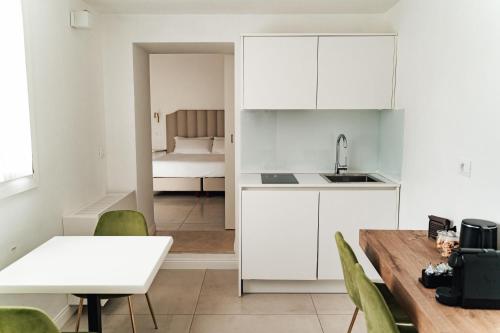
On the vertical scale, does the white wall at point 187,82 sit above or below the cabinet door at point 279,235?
above

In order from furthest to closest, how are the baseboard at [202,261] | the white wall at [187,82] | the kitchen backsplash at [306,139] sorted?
the white wall at [187,82], the baseboard at [202,261], the kitchen backsplash at [306,139]

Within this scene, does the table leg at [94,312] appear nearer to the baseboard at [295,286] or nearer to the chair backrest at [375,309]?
the chair backrest at [375,309]

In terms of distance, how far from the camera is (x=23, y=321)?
4.20 ft

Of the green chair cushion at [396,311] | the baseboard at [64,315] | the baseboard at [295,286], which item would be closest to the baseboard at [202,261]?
the baseboard at [295,286]

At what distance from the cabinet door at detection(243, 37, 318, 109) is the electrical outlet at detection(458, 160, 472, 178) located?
52.2 inches

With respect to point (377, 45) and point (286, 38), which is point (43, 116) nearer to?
point (286, 38)

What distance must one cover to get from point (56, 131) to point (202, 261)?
5.84 feet

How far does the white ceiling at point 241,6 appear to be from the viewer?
3094 millimetres

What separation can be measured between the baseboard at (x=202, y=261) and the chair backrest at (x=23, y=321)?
7.89ft

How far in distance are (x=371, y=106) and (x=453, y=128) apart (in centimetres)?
100

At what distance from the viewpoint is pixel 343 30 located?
344cm

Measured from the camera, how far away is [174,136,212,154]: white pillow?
7.06 metres

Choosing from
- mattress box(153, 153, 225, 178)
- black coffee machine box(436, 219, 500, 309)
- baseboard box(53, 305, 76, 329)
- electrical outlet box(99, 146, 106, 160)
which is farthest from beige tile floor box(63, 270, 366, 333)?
mattress box(153, 153, 225, 178)

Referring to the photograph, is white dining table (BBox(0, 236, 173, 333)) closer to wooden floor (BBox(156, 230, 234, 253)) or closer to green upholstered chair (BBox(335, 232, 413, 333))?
green upholstered chair (BBox(335, 232, 413, 333))
